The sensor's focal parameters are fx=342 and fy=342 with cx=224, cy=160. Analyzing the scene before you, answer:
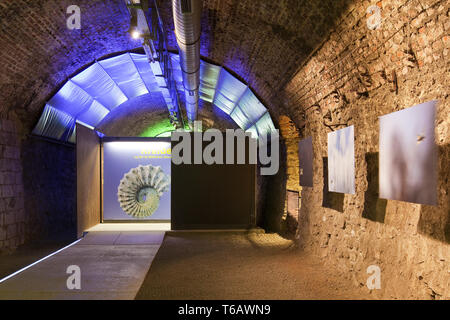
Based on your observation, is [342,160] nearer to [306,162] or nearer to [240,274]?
[306,162]

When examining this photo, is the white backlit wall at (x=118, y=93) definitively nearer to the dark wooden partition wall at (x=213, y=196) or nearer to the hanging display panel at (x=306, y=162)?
the dark wooden partition wall at (x=213, y=196)

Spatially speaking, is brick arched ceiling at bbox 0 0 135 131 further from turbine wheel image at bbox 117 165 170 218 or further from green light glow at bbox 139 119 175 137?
green light glow at bbox 139 119 175 137

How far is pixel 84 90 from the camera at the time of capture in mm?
9953

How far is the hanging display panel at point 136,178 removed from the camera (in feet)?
31.4

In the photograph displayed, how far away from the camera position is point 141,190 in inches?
377

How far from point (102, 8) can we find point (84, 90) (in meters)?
3.93

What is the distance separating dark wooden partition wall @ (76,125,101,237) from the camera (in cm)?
812

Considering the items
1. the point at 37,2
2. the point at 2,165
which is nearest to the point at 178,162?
the point at 2,165

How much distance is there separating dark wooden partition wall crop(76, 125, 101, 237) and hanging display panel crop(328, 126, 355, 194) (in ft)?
18.9

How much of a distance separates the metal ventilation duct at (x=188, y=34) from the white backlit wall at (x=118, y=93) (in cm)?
146

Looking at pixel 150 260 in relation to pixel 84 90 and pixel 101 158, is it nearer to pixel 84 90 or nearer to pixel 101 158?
pixel 101 158

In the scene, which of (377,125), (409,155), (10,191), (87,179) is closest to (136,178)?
(87,179)

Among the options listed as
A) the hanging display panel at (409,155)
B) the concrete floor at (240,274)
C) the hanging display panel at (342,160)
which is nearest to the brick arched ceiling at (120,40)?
the hanging display panel at (342,160)

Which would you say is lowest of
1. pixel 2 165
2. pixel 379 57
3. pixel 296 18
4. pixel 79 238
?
pixel 79 238
